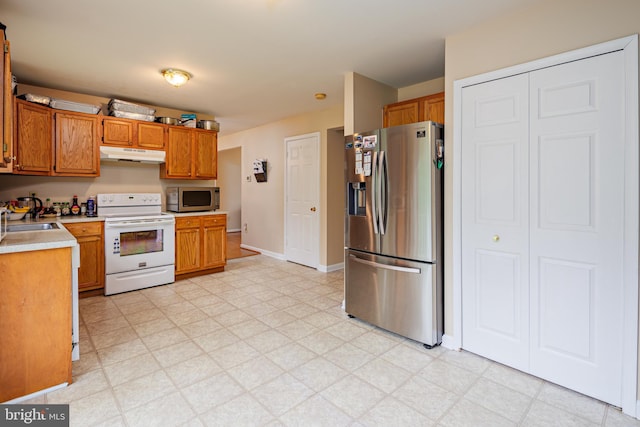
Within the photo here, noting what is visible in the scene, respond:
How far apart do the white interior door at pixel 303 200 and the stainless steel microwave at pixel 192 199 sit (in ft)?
4.14

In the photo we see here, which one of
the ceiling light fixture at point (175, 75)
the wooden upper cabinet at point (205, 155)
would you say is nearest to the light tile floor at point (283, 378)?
the wooden upper cabinet at point (205, 155)

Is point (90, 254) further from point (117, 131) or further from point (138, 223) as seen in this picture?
point (117, 131)

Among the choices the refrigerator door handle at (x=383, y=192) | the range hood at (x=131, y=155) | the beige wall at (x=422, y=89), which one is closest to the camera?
the refrigerator door handle at (x=383, y=192)

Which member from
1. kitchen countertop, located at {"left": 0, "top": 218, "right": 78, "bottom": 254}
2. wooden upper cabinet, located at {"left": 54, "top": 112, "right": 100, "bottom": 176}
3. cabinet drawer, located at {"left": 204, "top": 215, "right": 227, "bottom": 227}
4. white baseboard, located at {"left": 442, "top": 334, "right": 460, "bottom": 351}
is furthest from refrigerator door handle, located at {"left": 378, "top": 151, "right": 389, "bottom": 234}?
wooden upper cabinet, located at {"left": 54, "top": 112, "right": 100, "bottom": 176}

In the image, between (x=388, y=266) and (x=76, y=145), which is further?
(x=76, y=145)

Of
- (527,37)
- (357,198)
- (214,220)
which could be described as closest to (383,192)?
(357,198)

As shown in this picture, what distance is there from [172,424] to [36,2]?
284 centimetres

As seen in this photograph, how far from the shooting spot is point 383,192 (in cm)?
281

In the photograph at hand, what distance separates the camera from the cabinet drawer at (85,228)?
358 cm

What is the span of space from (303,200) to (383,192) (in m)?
2.65

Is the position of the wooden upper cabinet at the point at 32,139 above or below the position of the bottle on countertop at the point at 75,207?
above

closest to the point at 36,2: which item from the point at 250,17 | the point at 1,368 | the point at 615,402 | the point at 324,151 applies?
the point at 250,17

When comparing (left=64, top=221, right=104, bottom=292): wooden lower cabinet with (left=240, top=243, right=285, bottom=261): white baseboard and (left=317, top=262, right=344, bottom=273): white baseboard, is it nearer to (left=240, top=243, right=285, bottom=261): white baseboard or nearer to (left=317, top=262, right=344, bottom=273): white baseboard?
(left=240, top=243, right=285, bottom=261): white baseboard

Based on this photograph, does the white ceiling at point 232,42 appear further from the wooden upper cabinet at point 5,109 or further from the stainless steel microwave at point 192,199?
the stainless steel microwave at point 192,199
